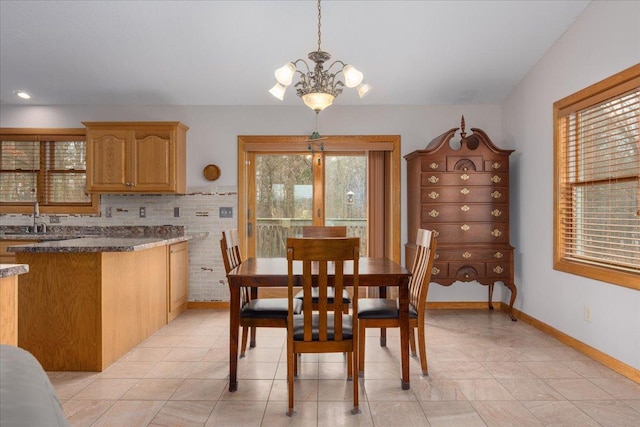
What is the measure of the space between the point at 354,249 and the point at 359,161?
11.2 feet

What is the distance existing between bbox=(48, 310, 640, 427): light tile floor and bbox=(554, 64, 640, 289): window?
733mm

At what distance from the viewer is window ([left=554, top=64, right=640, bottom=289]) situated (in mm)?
2963

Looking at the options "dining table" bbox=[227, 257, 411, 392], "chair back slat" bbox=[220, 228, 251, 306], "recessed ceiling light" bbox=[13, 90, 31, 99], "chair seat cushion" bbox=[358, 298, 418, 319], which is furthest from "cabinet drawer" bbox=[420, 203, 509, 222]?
"recessed ceiling light" bbox=[13, 90, 31, 99]

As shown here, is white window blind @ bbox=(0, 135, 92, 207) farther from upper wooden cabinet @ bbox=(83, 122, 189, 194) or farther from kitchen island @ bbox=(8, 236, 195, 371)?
kitchen island @ bbox=(8, 236, 195, 371)

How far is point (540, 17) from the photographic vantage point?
361 cm

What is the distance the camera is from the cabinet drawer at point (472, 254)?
4.34 metres

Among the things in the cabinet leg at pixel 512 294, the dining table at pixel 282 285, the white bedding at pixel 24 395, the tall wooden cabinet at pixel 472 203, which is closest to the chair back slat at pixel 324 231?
the tall wooden cabinet at pixel 472 203

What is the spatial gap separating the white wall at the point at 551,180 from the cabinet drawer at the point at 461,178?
0.31 metres

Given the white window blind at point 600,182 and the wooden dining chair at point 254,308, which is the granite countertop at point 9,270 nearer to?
the wooden dining chair at point 254,308

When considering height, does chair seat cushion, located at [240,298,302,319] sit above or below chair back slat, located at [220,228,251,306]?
below


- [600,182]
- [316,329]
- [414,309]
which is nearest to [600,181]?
[600,182]

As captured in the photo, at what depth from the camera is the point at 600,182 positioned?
333cm

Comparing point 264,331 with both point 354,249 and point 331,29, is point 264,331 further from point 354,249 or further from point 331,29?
point 331,29

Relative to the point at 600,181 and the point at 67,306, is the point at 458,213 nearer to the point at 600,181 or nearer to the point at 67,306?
the point at 600,181
